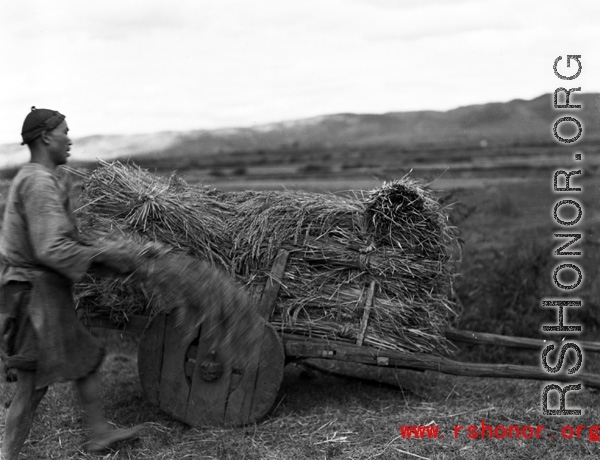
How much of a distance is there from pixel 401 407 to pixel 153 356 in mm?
1668

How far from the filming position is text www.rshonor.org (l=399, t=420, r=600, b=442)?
13.5ft

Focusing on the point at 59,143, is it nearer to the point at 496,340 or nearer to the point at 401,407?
the point at 401,407

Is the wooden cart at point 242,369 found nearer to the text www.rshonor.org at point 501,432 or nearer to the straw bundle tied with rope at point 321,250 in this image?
the straw bundle tied with rope at point 321,250

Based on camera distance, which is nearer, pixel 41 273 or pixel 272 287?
pixel 41 273

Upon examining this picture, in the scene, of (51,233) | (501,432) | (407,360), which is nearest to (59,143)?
(51,233)

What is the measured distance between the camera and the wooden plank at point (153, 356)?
456 cm

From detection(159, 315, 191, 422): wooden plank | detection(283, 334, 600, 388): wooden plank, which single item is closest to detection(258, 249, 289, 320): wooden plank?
detection(283, 334, 600, 388): wooden plank

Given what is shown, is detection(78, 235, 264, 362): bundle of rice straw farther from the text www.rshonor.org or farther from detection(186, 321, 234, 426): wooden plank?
the text www.rshonor.org

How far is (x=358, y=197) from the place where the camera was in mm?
4922

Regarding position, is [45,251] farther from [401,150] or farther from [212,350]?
[401,150]

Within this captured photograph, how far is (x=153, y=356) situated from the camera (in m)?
4.56

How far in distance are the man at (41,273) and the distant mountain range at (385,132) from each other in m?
12.7

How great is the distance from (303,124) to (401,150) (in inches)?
165

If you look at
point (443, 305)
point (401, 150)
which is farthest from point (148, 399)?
point (401, 150)
